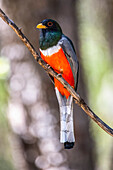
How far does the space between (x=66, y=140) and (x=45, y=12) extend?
1.99m

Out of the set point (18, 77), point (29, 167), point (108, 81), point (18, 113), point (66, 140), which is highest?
point (108, 81)

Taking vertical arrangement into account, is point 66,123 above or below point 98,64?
below

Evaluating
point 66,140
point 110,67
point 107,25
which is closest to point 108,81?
point 110,67

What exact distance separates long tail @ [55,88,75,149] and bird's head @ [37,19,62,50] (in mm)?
Result: 609

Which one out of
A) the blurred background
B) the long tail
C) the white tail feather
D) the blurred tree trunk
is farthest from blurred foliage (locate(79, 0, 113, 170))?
the white tail feather

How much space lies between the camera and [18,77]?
419cm

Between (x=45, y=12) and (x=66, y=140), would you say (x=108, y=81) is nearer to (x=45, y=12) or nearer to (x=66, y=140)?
(x=45, y=12)

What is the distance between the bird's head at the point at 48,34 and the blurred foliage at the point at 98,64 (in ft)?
8.27

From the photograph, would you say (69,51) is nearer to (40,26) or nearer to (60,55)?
(60,55)

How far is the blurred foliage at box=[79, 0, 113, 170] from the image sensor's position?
5555 mm

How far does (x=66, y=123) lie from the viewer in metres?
2.97

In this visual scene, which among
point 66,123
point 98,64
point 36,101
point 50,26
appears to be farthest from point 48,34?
point 98,64

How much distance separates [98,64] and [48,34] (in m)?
2.80

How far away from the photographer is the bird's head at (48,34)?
295 cm
